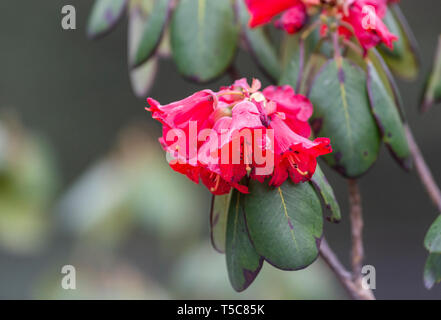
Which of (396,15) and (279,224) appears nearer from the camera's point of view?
(279,224)

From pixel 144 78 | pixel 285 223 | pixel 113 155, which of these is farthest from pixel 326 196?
pixel 113 155

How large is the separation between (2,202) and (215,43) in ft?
3.52

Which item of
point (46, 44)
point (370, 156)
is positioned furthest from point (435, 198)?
point (46, 44)

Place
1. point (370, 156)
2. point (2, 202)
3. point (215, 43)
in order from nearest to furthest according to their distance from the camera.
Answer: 1. point (370, 156)
2. point (215, 43)
3. point (2, 202)

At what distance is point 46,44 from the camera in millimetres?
3219

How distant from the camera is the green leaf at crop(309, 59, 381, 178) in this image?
821mm

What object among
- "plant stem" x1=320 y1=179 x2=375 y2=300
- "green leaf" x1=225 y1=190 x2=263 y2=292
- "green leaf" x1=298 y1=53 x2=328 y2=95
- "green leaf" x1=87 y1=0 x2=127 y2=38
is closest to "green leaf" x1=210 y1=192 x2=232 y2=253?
"green leaf" x1=225 y1=190 x2=263 y2=292

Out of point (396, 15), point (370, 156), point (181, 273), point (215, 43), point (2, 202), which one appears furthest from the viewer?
point (181, 273)

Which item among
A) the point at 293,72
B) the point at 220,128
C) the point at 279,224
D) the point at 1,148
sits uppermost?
the point at 1,148

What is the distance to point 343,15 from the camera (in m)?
0.86

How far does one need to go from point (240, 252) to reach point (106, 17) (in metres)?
0.55

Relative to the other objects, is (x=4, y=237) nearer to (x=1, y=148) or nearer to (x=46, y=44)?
(x=1, y=148)

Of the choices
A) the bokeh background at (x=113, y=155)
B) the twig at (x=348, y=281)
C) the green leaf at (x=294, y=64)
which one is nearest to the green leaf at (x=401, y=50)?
the green leaf at (x=294, y=64)

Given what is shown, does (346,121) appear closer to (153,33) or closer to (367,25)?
Answer: (367,25)
